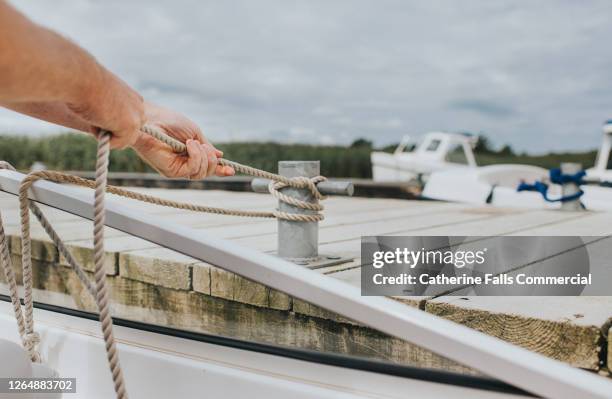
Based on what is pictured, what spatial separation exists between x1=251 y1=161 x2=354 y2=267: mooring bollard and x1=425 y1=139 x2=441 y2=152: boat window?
1085cm

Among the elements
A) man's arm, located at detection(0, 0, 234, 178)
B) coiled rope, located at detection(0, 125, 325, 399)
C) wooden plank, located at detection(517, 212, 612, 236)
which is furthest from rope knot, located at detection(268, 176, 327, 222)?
wooden plank, located at detection(517, 212, 612, 236)

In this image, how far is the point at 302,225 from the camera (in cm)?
180

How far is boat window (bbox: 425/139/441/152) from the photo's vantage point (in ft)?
40.5

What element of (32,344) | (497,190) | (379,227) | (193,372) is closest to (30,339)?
(32,344)

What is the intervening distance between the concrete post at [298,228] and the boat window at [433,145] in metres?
10.9

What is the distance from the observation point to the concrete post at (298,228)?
5.71 ft

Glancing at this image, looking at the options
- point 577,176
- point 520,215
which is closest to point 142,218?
point 520,215

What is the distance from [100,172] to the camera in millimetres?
932

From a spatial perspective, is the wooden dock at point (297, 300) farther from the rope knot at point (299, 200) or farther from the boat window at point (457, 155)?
the boat window at point (457, 155)

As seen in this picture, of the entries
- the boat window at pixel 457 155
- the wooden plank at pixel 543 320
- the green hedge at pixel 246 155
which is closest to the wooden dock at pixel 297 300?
the wooden plank at pixel 543 320

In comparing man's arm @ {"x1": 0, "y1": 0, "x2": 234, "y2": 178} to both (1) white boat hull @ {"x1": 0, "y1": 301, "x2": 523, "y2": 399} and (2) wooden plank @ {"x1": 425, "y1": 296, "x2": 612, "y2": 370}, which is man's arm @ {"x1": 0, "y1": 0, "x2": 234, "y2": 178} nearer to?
(1) white boat hull @ {"x1": 0, "y1": 301, "x2": 523, "y2": 399}

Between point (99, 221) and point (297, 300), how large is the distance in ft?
2.33

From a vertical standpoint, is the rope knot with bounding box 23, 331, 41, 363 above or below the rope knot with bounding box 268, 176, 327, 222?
below

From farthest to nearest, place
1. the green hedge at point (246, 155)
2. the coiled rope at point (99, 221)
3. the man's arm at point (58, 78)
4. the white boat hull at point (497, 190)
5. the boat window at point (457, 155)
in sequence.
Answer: the green hedge at point (246, 155) < the boat window at point (457, 155) < the white boat hull at point (497, 190) < the coiled rope at point (99, 221) < the man's arm at point (58, 78)
